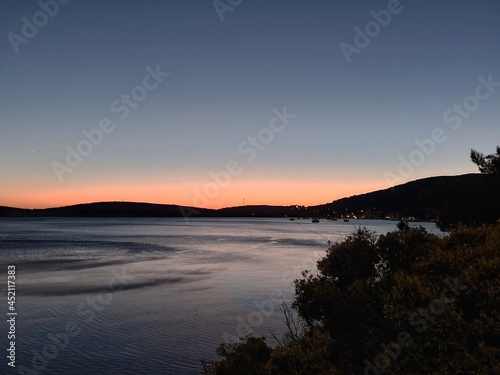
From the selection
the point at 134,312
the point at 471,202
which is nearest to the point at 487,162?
the point at 471,202

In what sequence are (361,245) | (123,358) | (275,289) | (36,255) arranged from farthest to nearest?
(36,255)
(275,289)
(123,358)
(361,245)

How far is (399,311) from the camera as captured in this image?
37.1ft

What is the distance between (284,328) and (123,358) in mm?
11319

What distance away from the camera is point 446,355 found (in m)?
9.83

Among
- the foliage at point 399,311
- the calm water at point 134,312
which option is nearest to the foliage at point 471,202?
the calm water at point 134,312

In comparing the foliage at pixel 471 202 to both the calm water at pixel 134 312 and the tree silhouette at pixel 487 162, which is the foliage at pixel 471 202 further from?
the calm water at pixel 134 312

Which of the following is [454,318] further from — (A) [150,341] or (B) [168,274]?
(B) [168,274]

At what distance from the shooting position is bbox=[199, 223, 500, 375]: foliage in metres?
9.99

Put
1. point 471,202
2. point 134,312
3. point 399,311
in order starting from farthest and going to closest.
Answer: point 134,312, point 471,202, point 399,311

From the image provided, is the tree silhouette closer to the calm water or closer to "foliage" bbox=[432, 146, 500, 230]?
"foliage" bbox=[432, 146, 500, 230]

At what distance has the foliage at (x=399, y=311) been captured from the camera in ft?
32.8

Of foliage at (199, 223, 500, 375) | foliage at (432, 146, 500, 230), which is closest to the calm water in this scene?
foliage at (199, 223, 500, 375)

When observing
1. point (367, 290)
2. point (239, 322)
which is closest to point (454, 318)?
point (367, 290)

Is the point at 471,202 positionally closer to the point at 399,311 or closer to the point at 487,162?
the point at 487,162
